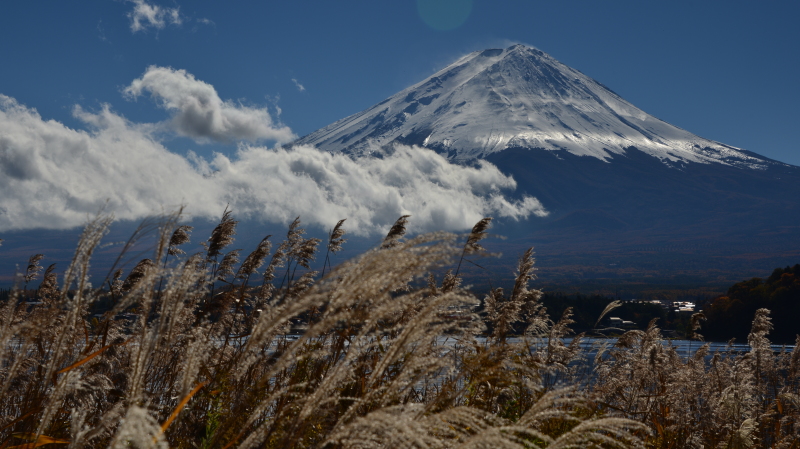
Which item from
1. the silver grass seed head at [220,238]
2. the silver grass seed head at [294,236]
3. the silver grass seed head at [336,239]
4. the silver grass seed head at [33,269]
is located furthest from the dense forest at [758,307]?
the silver grass seed head at [33,269]

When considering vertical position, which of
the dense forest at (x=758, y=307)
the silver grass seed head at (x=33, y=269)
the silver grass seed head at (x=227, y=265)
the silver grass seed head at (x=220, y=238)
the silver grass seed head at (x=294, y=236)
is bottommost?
the silver grass seed head at (x=33, y=269)

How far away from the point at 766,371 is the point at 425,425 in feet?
23.3

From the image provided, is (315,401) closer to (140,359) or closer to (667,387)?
(140,359)

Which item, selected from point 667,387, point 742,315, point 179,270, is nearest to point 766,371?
point 667,387

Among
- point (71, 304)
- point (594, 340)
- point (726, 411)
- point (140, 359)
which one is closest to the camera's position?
point (140, 359)

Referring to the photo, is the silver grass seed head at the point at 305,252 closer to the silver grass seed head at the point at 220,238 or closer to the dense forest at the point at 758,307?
the silver grass seed head at the point at 220,238

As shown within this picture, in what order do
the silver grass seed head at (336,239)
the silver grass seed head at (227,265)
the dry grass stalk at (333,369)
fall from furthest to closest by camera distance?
1. the silver grass seed head at (336,239)
2. the silver grass seed head at (227,265)
3. the dry grass stalk at (333,369)

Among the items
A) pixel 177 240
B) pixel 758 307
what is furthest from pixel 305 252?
pixel 758 307

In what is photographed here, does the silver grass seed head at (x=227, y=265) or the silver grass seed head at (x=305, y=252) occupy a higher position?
the silver grass seed head at (x=305, y=252)

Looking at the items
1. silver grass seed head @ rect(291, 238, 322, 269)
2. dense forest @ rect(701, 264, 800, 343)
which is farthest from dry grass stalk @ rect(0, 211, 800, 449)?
dense forest @ rect(701, 264, 800, 343)

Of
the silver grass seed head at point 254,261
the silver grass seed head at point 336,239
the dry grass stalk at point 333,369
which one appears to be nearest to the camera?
the dry grass stalk at point 333,369

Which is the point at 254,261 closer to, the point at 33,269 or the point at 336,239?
the point at 336,239

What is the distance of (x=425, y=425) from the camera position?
4.71ft

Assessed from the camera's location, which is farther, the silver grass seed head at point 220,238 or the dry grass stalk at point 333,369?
the silver grass seed head at point 220,238
